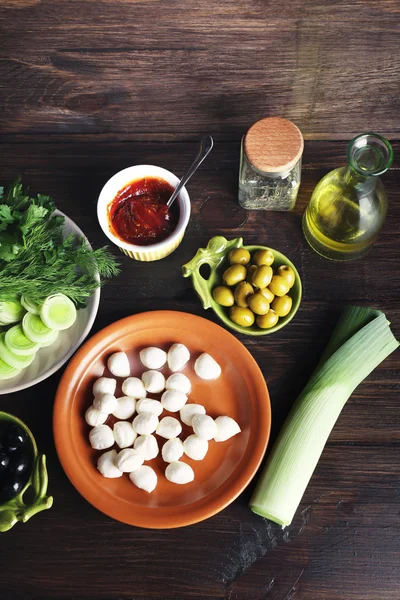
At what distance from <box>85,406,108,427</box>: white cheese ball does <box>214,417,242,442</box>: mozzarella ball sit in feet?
0.77

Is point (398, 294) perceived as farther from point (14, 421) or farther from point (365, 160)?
point (14, 421)

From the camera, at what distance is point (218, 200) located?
140 cm

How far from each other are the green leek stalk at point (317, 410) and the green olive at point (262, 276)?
20 centimetres

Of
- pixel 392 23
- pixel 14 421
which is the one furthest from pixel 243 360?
pixel 392 23

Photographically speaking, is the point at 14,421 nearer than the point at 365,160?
No

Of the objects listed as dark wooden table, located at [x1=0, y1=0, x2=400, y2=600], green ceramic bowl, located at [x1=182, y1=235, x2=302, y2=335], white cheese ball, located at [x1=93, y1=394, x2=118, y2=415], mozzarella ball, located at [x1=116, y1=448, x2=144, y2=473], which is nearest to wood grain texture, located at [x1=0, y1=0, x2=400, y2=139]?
dark wooden table, located at [x1=0, y1=0, x2=400, y2=600]

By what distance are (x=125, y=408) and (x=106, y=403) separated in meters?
0.05

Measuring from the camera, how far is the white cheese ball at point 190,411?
130 centimetres

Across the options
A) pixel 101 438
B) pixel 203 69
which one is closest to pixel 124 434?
pixel 101 438

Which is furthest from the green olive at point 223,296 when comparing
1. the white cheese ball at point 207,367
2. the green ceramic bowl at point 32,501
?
the green ceramic bowl at point 32,501

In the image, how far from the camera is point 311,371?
1.34m

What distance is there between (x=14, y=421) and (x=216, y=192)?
2.15 ft

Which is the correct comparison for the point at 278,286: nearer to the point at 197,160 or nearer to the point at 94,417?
the point at 197,160

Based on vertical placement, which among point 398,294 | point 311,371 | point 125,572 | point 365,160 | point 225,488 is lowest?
point 125,572
